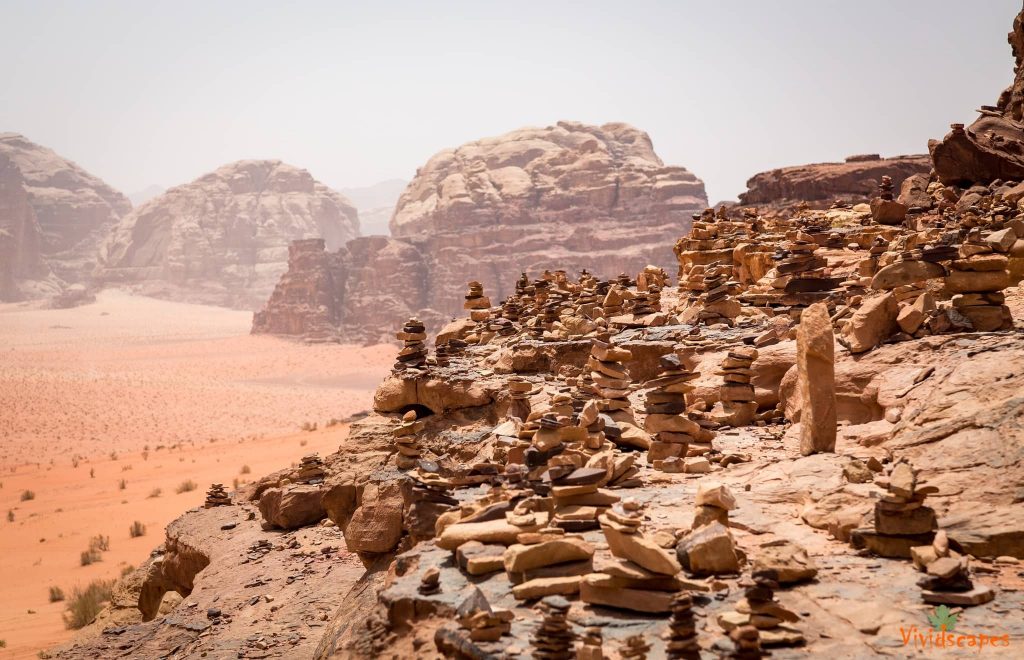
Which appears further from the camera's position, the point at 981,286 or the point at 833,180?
the point at 833,180

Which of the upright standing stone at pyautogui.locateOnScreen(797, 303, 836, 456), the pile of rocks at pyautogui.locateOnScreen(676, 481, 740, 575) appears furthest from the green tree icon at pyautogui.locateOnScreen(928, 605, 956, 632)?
the upright standing stone at pyautogui.locateOnScreen(797, 303, 836, 456)

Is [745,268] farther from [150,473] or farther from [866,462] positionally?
[150,473]

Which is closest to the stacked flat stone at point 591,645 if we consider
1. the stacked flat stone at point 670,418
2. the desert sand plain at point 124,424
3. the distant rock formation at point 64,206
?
the stacked flat stone at point 670,418

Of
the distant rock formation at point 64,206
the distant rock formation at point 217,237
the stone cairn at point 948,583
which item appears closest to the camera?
the stone cairn at point 948,583

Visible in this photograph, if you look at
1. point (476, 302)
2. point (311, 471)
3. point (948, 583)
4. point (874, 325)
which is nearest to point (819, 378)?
point (874, 325)

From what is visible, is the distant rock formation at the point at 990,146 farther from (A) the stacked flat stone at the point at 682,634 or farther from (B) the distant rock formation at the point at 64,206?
(B) the distant rock formation at the point at 64,206

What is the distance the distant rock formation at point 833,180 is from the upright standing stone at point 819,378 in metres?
24.9

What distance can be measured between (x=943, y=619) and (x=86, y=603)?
1544cm

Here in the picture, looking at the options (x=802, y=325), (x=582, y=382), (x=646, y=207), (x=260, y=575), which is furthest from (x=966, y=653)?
(x=646, y=207)

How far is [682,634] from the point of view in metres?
4.21

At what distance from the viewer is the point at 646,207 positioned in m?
69.7

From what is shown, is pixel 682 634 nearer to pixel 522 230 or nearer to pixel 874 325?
pixel 874 325

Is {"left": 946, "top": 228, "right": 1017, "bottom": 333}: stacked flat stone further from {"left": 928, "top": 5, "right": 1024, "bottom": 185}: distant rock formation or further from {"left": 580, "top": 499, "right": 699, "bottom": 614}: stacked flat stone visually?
{"left": 928, "top": 5, "right": 1024, "bottom": 185}: distant rock formation

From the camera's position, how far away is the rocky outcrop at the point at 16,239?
314 ft
